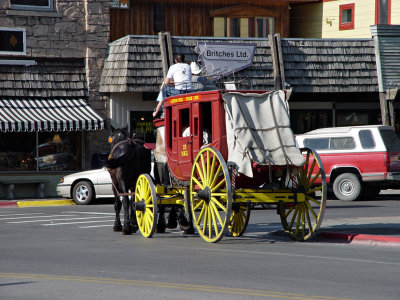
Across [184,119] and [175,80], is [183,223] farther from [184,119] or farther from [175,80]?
[175,80]

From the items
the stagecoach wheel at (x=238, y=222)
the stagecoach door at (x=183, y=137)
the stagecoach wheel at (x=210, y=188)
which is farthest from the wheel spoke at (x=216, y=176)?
the stagecoach wheel at (x=238, y=222)

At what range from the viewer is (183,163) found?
13.3 meters

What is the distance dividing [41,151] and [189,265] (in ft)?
55.8

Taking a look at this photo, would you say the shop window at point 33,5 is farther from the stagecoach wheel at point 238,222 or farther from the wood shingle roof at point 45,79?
the stagecoach wheel at point 238,222

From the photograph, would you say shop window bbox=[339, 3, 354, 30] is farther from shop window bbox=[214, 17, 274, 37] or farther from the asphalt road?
the asphalt road

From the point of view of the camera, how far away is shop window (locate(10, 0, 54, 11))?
26.1 metres

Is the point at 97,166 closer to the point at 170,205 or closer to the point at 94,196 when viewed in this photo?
the point at 94,196

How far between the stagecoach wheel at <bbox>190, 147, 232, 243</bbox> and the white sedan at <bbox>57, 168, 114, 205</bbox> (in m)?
10.2

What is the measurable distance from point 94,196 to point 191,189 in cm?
1049

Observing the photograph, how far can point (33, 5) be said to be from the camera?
26438 millimetres

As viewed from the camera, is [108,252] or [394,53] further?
[394,53]

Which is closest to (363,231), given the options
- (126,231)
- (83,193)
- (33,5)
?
→ (126,231)

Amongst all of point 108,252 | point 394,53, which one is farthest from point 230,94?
point 394,53

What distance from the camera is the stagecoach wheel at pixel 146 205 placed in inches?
510
